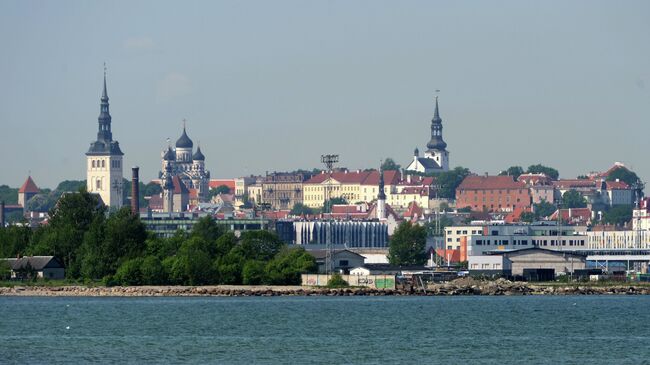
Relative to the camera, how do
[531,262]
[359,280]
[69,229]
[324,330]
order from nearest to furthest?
[324,330]
[359,280]
[69,229]
[531,262]

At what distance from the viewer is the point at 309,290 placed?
100m

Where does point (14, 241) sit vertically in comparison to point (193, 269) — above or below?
above

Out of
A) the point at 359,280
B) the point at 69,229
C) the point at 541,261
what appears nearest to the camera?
the point at 359,280

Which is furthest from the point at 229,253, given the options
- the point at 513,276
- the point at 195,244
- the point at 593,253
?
the point at 593,253

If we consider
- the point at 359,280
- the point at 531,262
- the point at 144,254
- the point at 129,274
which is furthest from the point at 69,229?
the point at 531,262

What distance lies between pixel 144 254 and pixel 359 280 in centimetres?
1245

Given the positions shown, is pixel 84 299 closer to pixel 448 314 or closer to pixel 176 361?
pixel 448 314

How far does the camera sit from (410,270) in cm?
12938

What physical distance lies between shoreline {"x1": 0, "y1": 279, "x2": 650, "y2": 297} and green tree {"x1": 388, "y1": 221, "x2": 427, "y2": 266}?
1470 inches

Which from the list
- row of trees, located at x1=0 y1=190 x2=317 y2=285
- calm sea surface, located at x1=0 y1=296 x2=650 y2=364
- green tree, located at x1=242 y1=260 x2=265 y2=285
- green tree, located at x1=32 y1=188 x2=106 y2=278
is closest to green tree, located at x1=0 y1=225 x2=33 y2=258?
Result: row of trees, located at x1=0 y1=190 x2=317 y2=285

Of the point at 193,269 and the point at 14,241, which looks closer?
the point at 193,269

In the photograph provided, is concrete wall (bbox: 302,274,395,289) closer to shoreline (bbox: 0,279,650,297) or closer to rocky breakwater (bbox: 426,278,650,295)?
shoreline (bbox: 0,279,650,297)

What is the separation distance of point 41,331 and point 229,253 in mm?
36255

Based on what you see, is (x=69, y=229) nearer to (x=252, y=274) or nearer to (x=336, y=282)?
(x=252, y=274)
